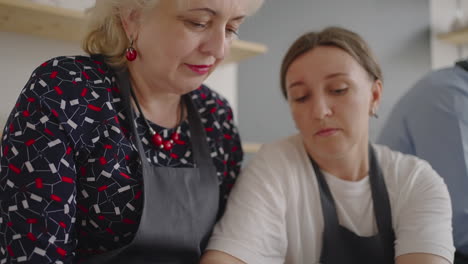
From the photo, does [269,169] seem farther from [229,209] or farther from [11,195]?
[11,195]

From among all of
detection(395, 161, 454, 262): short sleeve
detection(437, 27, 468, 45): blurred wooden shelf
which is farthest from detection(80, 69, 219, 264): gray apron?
detection(437, 27, 468, 45): blurred wooden shelf

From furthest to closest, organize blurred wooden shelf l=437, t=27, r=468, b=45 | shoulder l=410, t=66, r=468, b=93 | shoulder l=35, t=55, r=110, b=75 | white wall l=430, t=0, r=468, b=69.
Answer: white wall l=430, t=0, r=468, b=69
blurred wooden shelf l=437, t=27, r=468, b=45
shoulder l=410, t=66, r=468, b=93
shoulder l=35, t=55, r=110, b=75

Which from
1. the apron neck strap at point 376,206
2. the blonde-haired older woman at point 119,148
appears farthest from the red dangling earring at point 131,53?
the apron neck strap at point 376,206

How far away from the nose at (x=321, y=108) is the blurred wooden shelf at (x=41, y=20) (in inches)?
27.6

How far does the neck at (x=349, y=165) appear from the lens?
1213mm

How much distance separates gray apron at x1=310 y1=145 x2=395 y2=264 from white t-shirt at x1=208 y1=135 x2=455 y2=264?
0.02 metres

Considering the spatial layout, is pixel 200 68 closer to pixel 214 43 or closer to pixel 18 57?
pixel 214 43

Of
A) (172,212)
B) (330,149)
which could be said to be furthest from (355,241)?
(172,212)

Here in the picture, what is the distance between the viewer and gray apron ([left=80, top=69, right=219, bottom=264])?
100 cm

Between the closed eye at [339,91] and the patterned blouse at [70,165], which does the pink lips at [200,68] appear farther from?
the closed eye at [339,91]

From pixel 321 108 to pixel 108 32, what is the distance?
576mm

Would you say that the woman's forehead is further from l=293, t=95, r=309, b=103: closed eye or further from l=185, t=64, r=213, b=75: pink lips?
l=293, t=95, r=309, b=103: closed eye

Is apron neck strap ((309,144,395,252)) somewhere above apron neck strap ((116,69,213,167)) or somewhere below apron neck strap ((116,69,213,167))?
below

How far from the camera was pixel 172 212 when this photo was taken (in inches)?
41.3
